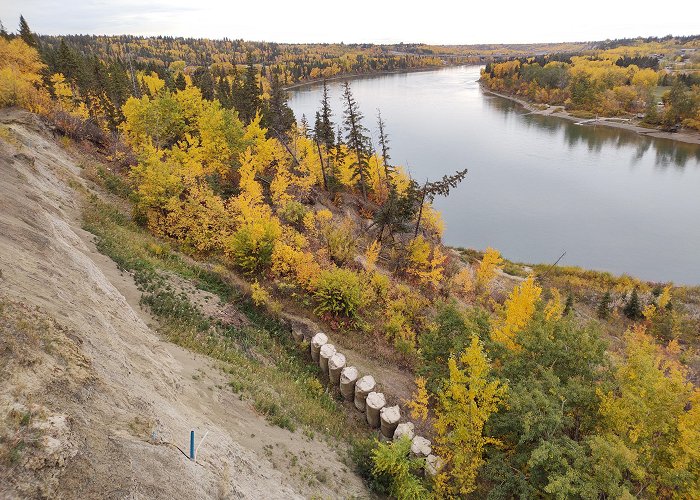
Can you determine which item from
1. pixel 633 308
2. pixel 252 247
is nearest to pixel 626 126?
pixel 633 308

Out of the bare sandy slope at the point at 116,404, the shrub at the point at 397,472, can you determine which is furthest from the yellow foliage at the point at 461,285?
the bare sandy slope at the point at 116,404

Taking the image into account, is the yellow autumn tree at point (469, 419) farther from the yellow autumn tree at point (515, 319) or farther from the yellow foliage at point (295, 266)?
the yellow foliage at point (295, 266)

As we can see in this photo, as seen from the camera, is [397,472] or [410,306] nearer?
[397,472]

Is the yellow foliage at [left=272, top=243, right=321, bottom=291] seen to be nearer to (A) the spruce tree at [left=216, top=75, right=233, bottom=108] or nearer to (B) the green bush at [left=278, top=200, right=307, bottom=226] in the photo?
(B) the green bush at [left=278, top=200, right=307, bottom=226]

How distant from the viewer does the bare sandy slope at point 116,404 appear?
690 centimetres

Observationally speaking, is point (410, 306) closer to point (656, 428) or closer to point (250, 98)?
point (656, 428)

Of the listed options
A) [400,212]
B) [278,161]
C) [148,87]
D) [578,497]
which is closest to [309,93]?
[148,87]

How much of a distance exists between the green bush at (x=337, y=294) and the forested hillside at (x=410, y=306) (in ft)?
0.25

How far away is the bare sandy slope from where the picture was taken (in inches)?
272

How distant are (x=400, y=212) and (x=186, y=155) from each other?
17131mm

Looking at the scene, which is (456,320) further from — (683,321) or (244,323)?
(683,321)

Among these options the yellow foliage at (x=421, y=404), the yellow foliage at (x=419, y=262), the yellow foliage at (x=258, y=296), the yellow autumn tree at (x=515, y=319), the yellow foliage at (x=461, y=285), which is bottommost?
the yellow foliage at (x=461, y=285)

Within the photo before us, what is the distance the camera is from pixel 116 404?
334 inches

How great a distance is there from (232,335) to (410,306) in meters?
11.7
